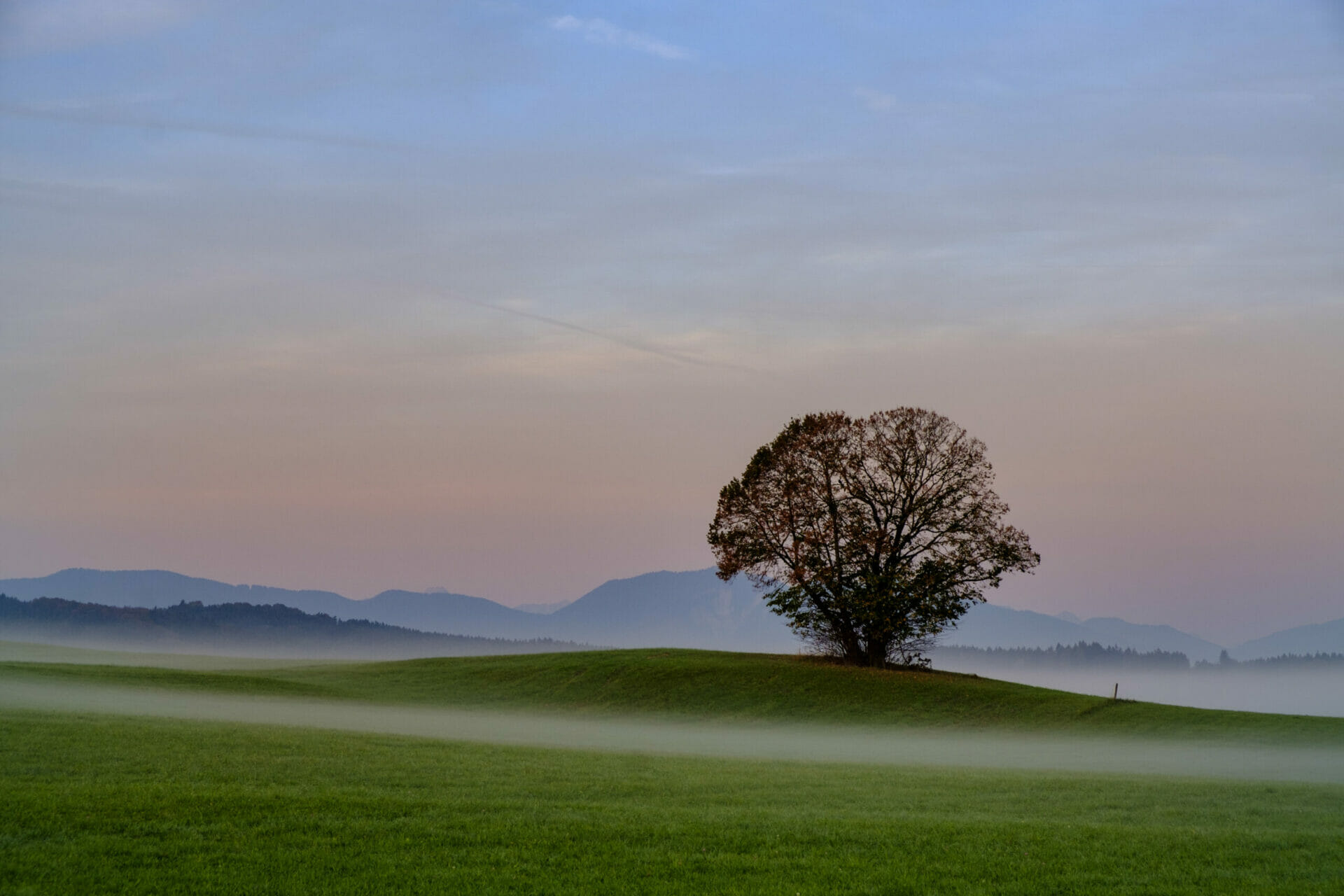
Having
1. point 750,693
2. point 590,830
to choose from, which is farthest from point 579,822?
point 750,693

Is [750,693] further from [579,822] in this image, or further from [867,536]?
[579,822]

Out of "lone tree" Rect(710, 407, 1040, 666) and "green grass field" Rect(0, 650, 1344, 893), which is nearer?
"green grass field" Rect(0, 650, 1344, 893)

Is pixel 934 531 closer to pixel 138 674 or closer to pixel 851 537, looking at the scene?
pixel 851 537

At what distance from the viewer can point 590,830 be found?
16.2 metres

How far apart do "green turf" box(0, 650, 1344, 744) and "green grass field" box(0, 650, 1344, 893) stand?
69.2 feet

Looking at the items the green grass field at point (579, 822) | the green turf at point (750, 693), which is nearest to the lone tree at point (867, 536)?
the green turf at point (750, 693)

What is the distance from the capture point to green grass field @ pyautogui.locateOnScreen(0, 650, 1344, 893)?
1374cm

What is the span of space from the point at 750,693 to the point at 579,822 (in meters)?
38.8

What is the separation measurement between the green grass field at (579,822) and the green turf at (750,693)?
2110 centimetres

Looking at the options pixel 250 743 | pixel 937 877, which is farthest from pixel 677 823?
pixel 250 743

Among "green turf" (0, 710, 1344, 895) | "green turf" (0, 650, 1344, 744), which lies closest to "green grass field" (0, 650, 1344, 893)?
"green turf" (0, 710, 1344, 895)

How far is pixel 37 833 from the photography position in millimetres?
14469

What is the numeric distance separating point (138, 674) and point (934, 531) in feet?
141

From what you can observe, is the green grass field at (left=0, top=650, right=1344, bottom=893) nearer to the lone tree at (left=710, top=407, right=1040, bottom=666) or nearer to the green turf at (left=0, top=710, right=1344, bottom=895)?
the green turf at (left=0, top=710, right=1344, bottom=895)
